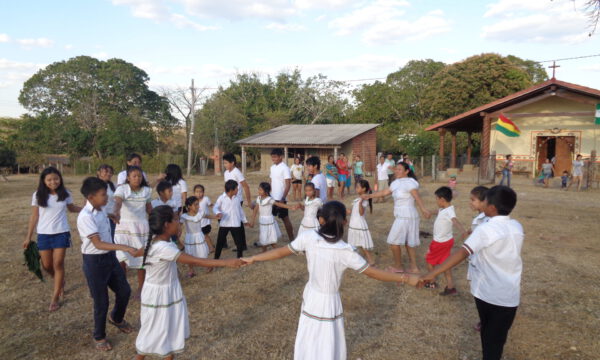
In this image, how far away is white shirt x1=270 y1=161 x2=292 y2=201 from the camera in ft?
22.9

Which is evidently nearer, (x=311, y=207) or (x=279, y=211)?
(x=311, y=207)

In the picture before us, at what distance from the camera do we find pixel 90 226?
11.2 ft

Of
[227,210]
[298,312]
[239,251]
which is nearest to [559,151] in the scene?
[239,251]

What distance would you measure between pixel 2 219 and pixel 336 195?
10146 millimetres

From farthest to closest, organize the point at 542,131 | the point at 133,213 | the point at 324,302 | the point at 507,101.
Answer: the point at 542,131 → the point at 507,101 → the point at 133,213 → the point at 324,302

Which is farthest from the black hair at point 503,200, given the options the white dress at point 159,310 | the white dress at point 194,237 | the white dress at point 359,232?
the white dress at point 194,237

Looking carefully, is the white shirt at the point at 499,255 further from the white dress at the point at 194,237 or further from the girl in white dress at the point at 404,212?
the white dress at the point at 194,237

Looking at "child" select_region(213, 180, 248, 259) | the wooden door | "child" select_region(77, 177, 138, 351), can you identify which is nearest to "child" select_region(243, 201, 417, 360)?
"child" select_region(77, 177, 138, 351)

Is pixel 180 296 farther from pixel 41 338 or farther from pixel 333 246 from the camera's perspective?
pixel 41 338

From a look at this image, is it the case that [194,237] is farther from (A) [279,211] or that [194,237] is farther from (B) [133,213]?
(A) [279,211]

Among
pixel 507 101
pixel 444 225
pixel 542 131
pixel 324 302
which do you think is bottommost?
pixel 324 302

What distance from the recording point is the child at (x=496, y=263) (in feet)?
9.20

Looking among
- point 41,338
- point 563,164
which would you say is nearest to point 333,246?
point 41,338

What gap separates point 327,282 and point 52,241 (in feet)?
11.5
